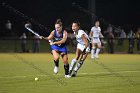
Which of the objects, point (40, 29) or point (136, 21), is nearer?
point (40, 29)

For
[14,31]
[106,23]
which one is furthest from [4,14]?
[106,23]

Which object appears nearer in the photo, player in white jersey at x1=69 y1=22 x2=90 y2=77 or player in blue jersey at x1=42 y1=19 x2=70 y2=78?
player in blue jersey at x1=42 y1=19 x2=70 y2=78

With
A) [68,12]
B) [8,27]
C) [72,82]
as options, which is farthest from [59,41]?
[68,12]

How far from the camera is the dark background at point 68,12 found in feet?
161

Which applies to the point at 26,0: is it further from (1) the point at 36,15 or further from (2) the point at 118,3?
(2) the point at 118,3

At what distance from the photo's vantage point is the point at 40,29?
4706 cm

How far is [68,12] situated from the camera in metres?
52.3

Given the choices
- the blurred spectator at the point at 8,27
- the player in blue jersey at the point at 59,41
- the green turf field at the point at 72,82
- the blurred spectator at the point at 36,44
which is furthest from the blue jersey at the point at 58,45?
the blurred spectator at the point at 8,27

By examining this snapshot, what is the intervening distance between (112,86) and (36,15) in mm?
35329

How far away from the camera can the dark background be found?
4919cm

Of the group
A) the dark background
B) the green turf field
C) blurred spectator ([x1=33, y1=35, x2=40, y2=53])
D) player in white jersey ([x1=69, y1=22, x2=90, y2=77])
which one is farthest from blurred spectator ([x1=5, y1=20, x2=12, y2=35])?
player in white jersey ([x1=69, y1=22, x2=90, y2=77])

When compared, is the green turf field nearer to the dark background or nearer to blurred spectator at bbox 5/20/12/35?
blurred spectator at bbox 5/20/12/35

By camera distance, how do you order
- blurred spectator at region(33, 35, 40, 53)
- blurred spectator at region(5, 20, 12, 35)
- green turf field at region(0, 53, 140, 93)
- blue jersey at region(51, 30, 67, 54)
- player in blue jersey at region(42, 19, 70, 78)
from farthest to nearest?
blurred spectator at region(5, 20, 12, 35) → blurred spectator at region(33, 35, 40, 53) → blue jersey at region(51, 30, 67, 54) → player in blue jersey at region(42, 19, 70, 78) → green turf field at region(0, 53, 140, 93)

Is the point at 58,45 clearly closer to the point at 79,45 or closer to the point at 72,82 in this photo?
the point at 79,45
